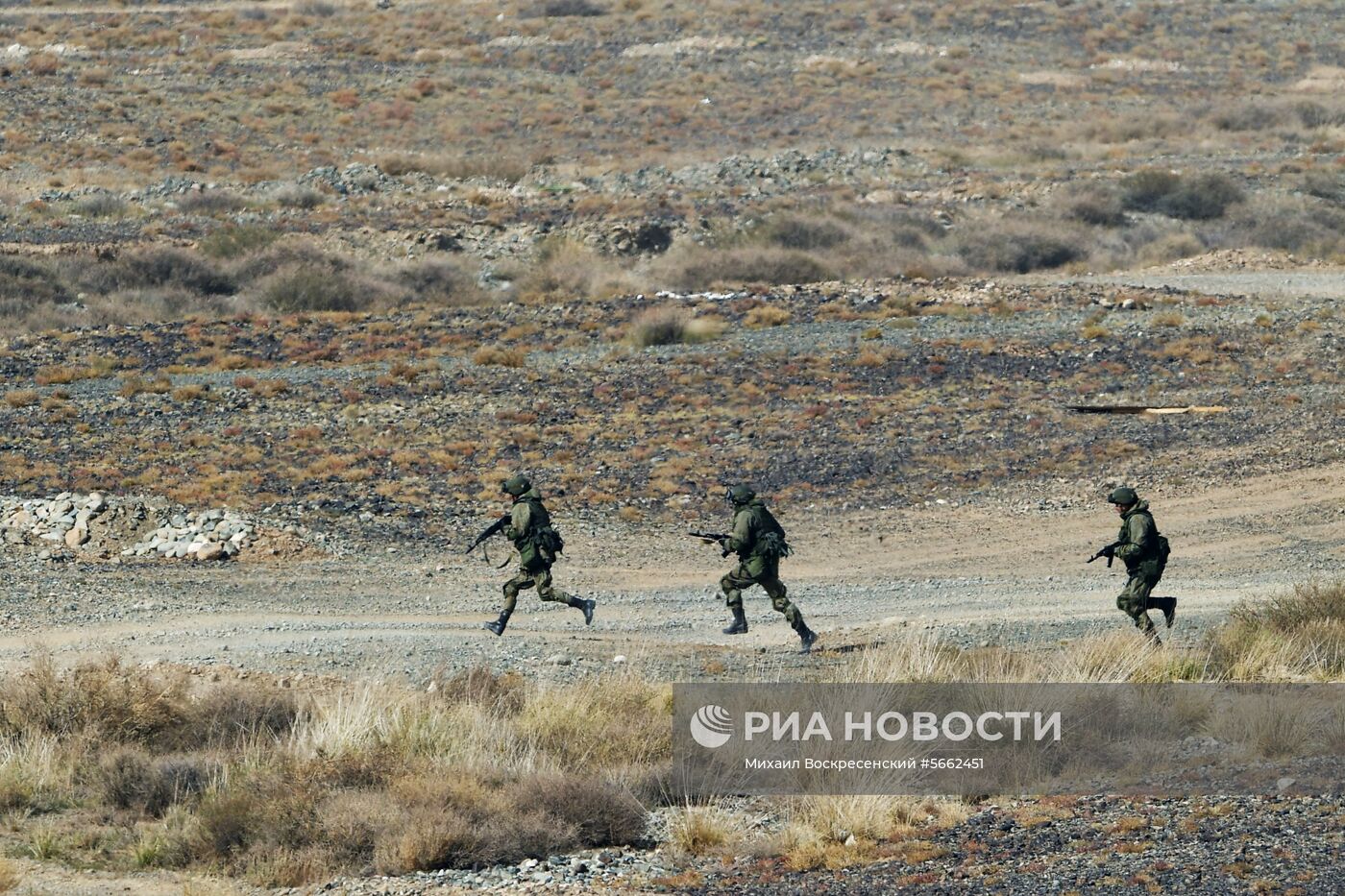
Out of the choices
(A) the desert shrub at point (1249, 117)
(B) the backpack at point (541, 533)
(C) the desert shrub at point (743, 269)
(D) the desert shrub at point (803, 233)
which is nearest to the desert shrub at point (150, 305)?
Result: (C) the desert shrub at point (743, 269)

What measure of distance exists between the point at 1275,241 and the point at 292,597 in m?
28.8

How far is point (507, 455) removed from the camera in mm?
21781

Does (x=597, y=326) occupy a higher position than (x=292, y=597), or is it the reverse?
(x=597, y=326)

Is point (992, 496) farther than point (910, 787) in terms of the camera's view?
Yes

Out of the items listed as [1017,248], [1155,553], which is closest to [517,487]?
[1155,553]

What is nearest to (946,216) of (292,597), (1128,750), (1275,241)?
(1275,241)

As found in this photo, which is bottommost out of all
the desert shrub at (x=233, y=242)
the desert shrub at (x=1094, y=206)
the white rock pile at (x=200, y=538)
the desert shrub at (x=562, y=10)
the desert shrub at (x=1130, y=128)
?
the white rock pile at (x=200, y=538)

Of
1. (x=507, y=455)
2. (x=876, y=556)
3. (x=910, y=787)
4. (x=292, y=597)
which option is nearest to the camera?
(x=910, y=787)

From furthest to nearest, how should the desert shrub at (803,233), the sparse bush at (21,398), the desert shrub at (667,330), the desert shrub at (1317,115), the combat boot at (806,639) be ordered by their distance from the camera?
the desert shrub at (1317,115) → the desert shrub at (803,233) → the desert shrub at (667,330) → the sparse bush at (21,398) → the combat boot at (806,639)

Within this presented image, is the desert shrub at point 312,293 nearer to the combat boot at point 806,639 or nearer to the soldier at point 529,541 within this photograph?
the soldier at point 529,541

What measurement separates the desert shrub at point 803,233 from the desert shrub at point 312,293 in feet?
31.2

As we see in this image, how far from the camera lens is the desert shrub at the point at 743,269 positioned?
1335 inches

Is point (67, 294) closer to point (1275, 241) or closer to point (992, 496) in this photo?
point (992, 496)

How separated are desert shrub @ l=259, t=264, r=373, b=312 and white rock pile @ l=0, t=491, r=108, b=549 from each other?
46.4 ft
